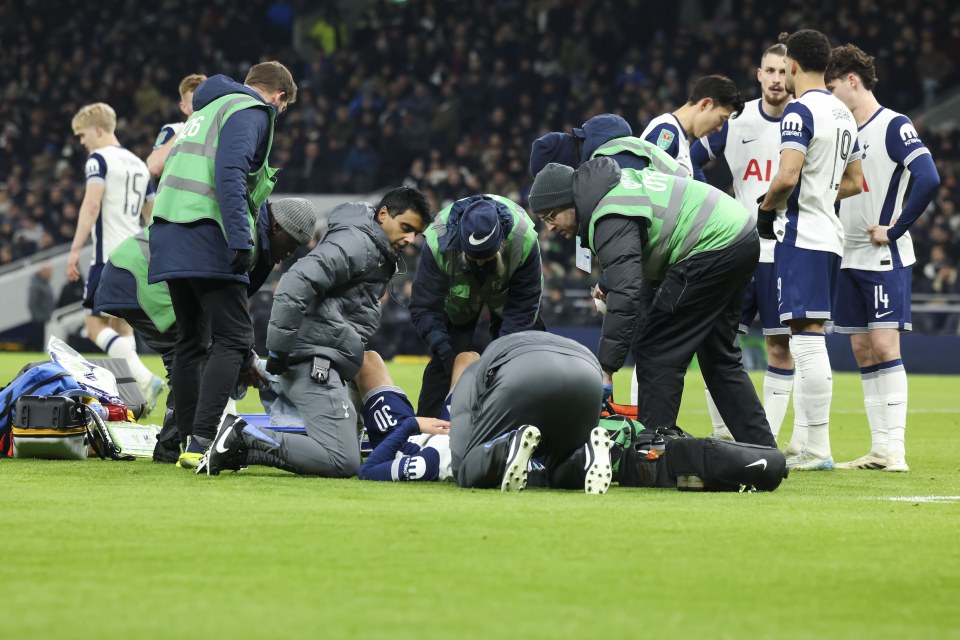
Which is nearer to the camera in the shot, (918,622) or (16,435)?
(918,622)

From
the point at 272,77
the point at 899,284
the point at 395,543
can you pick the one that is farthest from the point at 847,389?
the point at 395,543

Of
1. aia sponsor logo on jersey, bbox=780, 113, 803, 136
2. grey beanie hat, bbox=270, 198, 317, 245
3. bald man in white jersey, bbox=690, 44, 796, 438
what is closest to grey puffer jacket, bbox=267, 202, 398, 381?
grey beanie hat, bbox=270, 198, 317, 245

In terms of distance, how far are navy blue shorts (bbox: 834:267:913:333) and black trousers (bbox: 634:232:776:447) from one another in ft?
4.77

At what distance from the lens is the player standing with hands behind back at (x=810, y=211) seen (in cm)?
762

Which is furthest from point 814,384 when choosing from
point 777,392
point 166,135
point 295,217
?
point 166,135

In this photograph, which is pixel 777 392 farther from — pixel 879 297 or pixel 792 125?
pixel 792 125

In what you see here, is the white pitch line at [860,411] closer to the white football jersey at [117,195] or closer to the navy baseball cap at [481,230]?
the white football jersey at [117,195]

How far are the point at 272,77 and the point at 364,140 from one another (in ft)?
65.4

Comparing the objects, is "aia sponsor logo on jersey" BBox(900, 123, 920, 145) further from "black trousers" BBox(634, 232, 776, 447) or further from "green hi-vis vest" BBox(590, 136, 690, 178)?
"black trousers" BBox(634, 232, 776, 447)

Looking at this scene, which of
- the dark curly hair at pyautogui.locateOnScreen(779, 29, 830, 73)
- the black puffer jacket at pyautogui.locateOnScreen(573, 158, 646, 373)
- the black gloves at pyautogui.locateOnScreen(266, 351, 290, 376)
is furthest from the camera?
the dark curly hair at pyautogui.locateOnScreen(779, 29, 830, 73)

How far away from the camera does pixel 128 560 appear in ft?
13.2

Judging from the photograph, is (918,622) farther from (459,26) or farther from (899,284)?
(459,26)

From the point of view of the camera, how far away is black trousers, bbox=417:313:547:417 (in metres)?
7.90

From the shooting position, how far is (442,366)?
312 inches
